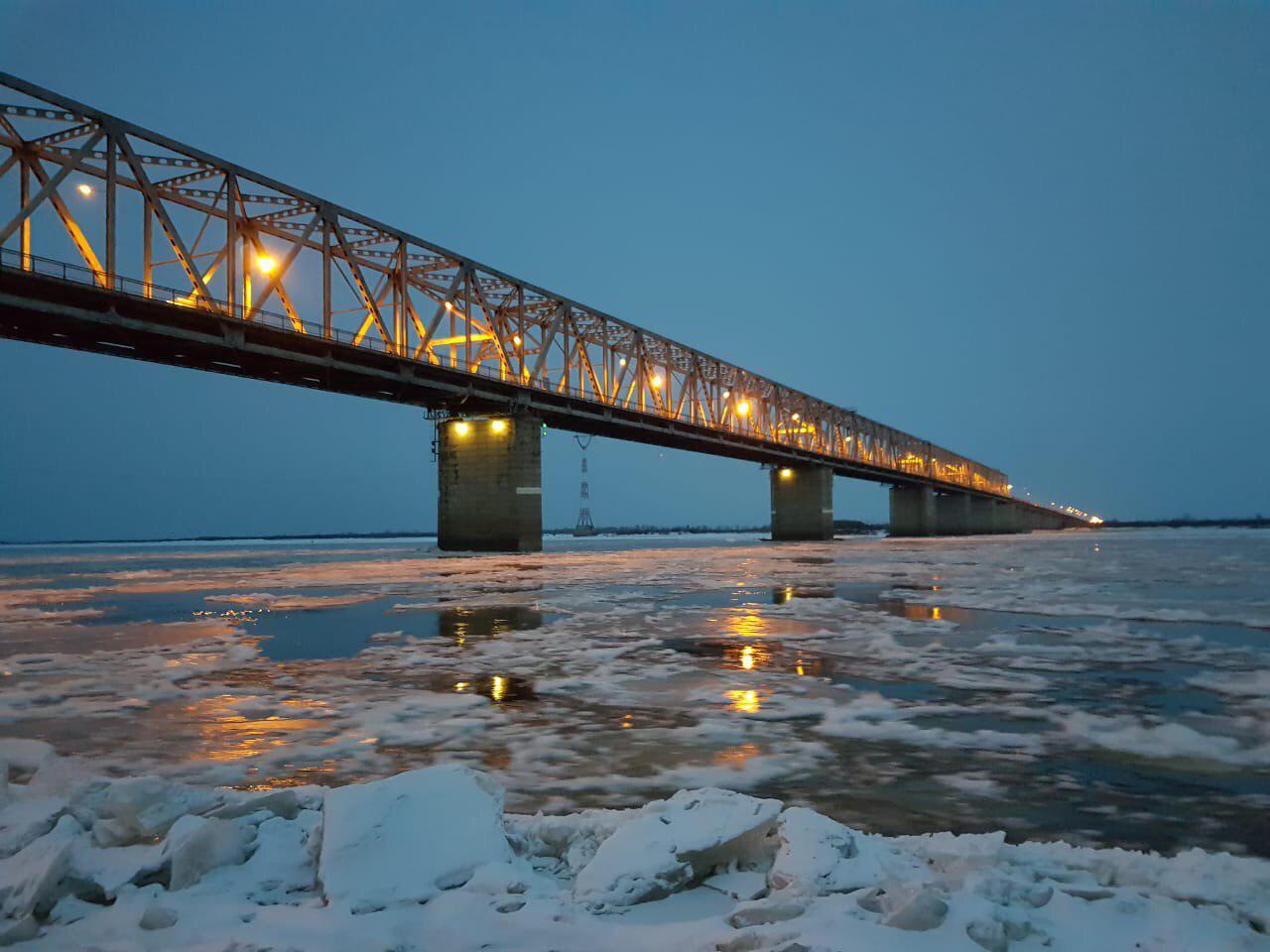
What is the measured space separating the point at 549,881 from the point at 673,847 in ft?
1.67

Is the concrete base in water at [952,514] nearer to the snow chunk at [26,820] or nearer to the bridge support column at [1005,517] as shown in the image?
the bridge support column at [1005,517]

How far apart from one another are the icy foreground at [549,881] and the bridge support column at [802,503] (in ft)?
246

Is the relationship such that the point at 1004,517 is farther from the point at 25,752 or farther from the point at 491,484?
the point at 25,752

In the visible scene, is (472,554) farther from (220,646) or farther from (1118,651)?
(1118,651)

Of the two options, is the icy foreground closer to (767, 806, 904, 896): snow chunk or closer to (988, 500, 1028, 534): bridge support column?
(767, 806, 904, 896): snow chunk

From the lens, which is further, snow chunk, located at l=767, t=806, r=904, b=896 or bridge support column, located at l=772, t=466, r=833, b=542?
bridge support column, located at l=772, t=466, r=833, b=542

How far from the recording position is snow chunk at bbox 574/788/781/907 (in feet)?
9.43

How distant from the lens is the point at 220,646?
9617 mm

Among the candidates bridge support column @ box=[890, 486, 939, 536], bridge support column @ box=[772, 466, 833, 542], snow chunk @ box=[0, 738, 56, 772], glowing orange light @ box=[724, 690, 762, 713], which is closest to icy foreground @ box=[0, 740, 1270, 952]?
snow chunk @ box=[0, 738, 56, 772]

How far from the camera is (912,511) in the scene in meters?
110

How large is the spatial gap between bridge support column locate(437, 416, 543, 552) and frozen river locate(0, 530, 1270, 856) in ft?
91.1

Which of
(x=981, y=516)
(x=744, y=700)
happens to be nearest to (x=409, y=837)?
(x=744, y=700)

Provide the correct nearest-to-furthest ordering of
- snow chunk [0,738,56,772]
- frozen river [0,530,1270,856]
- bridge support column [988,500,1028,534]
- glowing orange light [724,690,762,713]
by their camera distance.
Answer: frozen river [0,530,1270,856]
snow chunk [0,738,56,772]
glowing orange light [724,690,762,713]
bridge support column [988,500,1028,534]

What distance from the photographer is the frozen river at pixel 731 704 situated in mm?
4047
